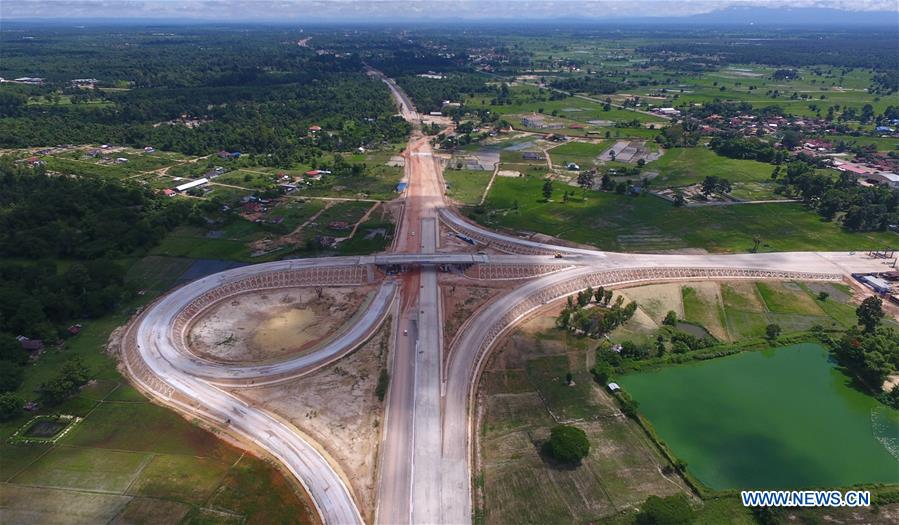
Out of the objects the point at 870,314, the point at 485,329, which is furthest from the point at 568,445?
the point at 870,314

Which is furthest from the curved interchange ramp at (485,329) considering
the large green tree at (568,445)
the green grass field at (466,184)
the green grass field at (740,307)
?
the green grass field at (466,184)

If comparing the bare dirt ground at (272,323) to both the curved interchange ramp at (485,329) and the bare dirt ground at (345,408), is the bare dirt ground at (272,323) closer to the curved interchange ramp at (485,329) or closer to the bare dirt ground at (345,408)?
the bare dirt ground at (345,408)

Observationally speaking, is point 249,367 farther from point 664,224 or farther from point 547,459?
point 664,224

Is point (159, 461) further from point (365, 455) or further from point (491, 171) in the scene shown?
point (491, 171)

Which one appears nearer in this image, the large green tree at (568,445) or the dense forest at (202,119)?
the large green tree at (568,445)

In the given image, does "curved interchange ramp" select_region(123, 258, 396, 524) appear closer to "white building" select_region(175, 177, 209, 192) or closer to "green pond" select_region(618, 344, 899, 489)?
"green pond" select_region(618, 344, 899, 489)

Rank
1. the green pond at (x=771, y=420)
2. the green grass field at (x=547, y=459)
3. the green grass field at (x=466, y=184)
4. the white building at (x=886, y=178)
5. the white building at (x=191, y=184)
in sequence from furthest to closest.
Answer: the white building at (x=886, y=178) → the white building at (x=191, y=184) → the green grass field at (x=466, y=184) → the green pond at (x=771, y=420) → the green grass field at (x=547, y=459)
